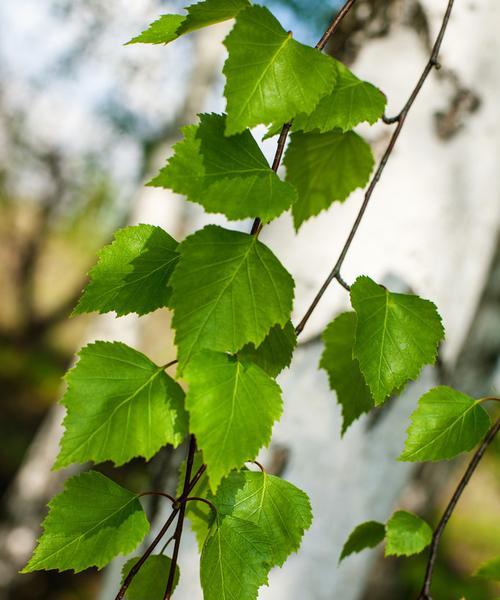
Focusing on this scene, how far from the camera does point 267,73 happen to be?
0.32 meters

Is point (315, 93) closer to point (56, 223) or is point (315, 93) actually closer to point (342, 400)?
point (342, 400)

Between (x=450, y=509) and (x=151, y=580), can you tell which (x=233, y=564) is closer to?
(x=151, y=580)

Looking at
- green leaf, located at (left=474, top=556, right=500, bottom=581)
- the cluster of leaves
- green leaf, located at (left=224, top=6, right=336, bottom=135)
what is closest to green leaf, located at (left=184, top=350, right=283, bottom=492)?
the cluster of leaves

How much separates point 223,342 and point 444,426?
22 cm

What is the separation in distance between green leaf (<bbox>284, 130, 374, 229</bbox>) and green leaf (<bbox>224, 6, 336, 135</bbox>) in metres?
0.12

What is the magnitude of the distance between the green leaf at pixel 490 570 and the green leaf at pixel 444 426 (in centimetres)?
23

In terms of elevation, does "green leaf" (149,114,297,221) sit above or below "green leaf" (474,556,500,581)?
above

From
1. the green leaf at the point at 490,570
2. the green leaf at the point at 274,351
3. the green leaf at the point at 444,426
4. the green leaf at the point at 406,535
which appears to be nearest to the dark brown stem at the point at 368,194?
the green leaf at the point at 274,351

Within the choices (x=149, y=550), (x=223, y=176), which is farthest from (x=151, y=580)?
(x=223, y=176)

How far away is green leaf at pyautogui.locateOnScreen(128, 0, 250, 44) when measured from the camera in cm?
34

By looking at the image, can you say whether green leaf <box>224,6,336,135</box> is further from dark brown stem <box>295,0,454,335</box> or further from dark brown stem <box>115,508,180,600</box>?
dark brown stem <box>115,508,180,600</box>

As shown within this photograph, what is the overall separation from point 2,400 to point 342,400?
6192mm

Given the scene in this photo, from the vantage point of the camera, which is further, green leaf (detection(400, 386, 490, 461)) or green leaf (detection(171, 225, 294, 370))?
green leaf (detection(400, 386, 490, 461))

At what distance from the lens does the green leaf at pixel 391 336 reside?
1.15 feet
